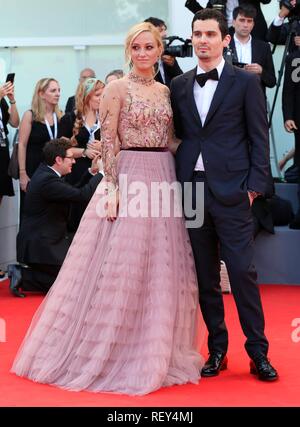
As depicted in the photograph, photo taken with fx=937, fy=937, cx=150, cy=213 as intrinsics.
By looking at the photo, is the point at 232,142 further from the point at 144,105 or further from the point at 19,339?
the point at 19,339

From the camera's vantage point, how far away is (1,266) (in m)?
8.11

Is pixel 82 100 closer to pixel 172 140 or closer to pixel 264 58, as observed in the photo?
pixel 264 58

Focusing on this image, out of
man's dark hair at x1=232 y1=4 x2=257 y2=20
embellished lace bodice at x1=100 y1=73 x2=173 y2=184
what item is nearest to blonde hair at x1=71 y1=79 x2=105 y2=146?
man's dark hair at x1=232 y1=4 x2=257 y2=20

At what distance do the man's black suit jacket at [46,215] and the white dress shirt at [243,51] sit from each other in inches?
64.3

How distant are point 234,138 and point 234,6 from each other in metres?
4.09

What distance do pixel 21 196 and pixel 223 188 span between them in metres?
3.95

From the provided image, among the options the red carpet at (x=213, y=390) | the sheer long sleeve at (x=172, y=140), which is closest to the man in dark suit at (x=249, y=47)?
the red carpet at (x=213, y=390)

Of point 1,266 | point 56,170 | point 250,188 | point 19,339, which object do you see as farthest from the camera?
point 1,266

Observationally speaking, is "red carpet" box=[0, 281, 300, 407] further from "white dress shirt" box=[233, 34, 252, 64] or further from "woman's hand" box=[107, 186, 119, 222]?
"white dress shirt" box=[233, 34, 252, 64]

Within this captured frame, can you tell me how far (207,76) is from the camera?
432 cm

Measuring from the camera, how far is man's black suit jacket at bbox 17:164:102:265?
23.0ft

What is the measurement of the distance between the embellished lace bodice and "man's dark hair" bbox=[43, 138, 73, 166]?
2611 mm
